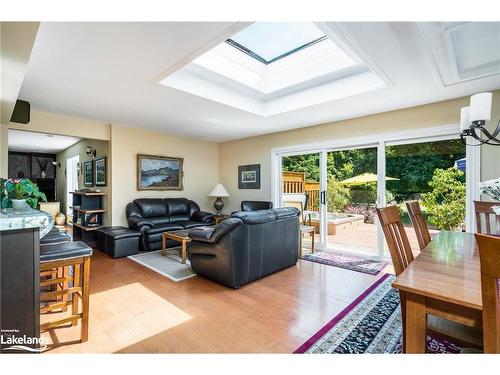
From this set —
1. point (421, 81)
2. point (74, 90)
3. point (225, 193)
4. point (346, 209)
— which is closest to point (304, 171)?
point (346, 209)

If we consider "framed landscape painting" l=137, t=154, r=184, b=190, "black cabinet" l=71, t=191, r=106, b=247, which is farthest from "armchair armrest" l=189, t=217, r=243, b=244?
"black cabinet" l=71, t=191, r=106, b=247

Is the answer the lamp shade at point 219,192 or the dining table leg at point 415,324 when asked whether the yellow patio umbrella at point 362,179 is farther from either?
the dining table leg at point 415,324

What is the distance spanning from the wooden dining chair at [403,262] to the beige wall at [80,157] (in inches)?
190

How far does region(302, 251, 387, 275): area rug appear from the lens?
11.7ft

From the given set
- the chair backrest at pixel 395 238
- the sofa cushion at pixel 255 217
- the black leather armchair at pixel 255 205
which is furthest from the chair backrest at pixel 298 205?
the chair backrest at pixel 395 238

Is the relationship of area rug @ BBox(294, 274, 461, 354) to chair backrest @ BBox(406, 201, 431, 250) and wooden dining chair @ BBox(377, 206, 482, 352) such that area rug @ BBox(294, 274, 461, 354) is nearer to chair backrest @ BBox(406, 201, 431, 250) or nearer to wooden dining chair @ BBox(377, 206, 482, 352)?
wooden dining chair @ BBox(377, 206, 482, 352)


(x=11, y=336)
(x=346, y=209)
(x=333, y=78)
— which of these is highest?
(x=333, y=78)

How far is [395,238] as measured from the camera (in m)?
1.62

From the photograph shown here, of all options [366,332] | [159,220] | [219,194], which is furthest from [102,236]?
[366,332]

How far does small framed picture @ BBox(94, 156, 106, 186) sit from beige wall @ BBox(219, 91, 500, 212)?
8.84ft

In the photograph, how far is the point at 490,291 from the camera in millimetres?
811

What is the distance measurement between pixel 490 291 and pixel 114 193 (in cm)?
524

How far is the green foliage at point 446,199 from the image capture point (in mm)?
3402
